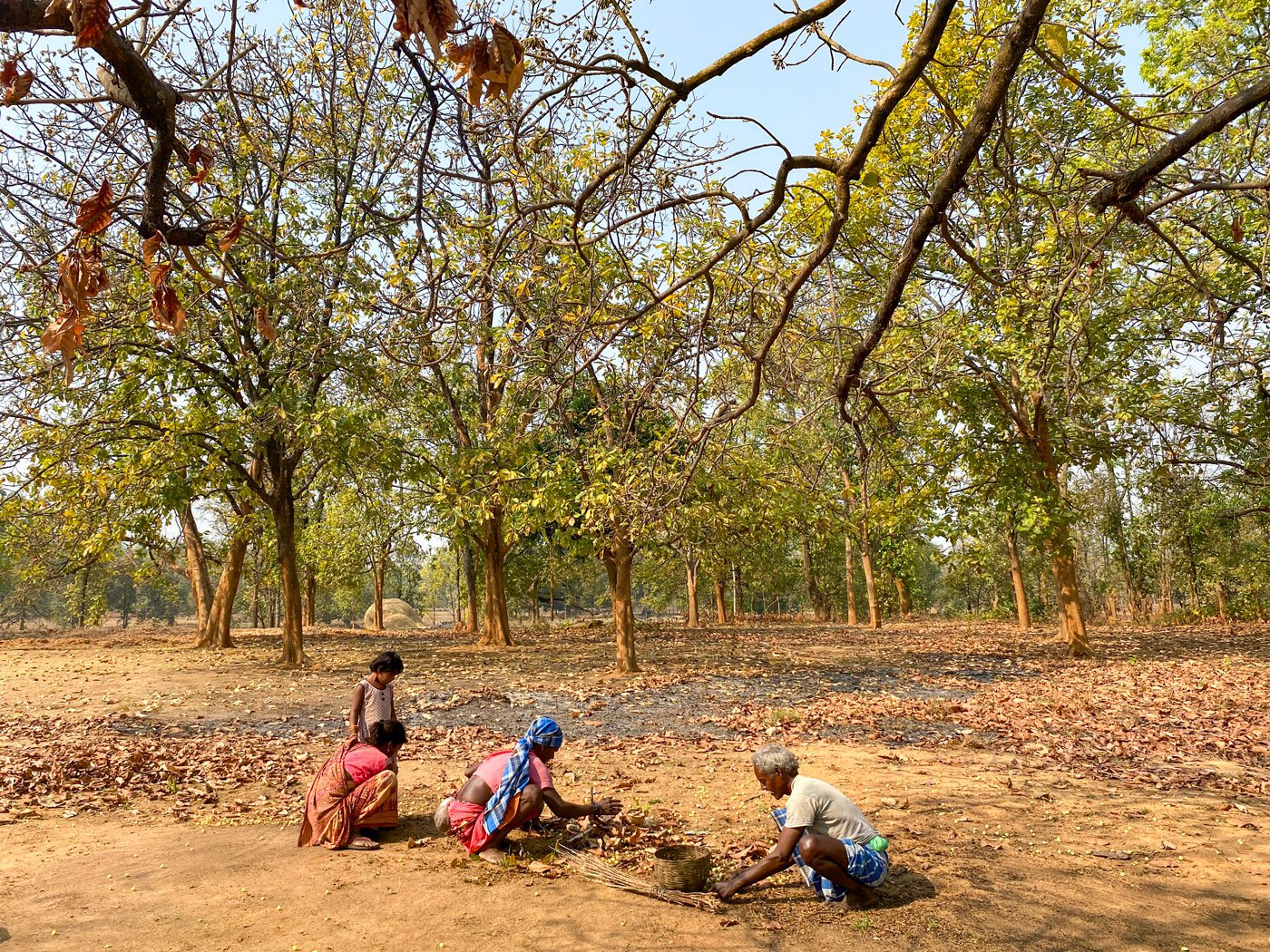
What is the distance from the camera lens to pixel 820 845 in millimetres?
4379

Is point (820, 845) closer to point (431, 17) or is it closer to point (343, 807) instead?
point (343, 807)

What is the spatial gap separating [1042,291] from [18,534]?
14.6 m

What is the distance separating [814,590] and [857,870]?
103ft

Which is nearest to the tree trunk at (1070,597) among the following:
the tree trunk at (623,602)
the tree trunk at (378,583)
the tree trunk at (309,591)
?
the tree trunk at (623,602)

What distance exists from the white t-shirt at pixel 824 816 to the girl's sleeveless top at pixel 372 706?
3.46 meters

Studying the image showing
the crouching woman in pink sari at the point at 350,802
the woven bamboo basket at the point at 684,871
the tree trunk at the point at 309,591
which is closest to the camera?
the woven bamboo basket at the point at 684,871

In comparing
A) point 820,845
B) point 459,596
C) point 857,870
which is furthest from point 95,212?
point 459,596

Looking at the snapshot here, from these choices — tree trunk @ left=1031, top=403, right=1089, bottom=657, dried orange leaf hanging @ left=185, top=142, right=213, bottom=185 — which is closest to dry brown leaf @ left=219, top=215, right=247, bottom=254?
dried orange leaf hanging @ left=185, top=142, right=213, bottom=185

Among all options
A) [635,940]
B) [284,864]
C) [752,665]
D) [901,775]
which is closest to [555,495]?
[752,665]

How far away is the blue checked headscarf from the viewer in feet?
16.8

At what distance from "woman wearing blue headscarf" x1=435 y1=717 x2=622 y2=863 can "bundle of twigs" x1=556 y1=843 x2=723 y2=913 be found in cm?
32

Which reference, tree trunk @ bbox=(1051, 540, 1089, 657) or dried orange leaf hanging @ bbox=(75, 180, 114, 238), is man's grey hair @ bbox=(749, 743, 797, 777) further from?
tree trunk @ bbox=(1051, 540, 1089, 657)

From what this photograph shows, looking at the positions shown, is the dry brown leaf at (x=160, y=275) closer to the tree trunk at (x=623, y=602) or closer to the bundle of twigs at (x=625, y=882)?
the bundle of twigs at (x=625, y=882)

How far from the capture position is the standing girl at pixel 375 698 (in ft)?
20.6
